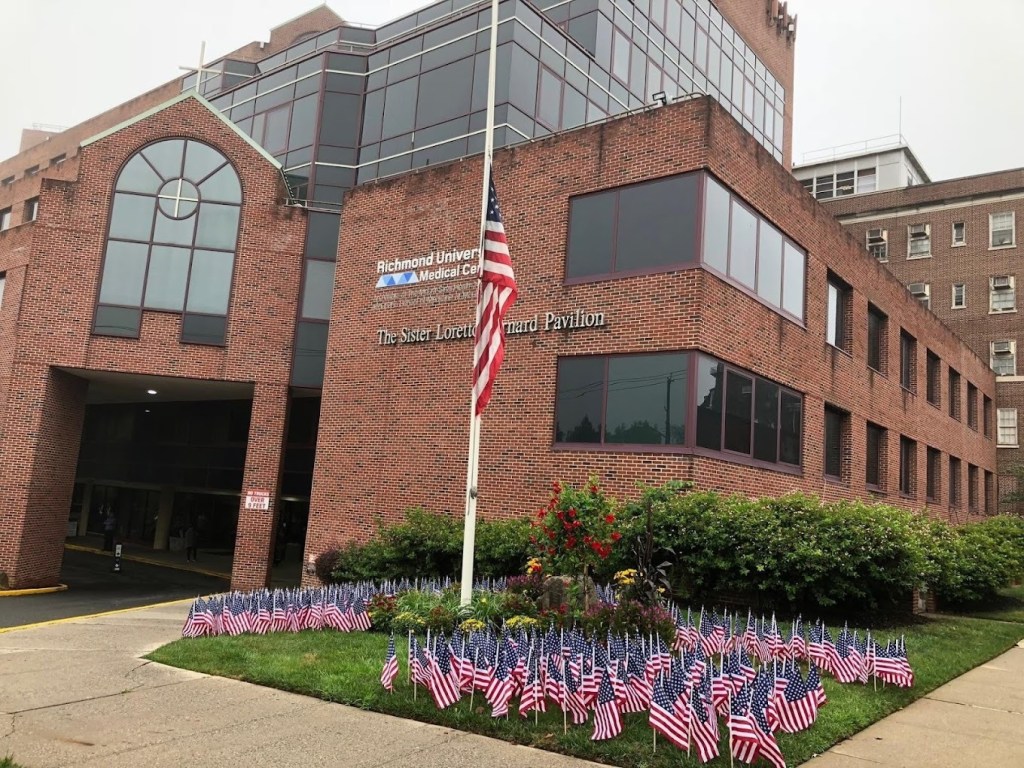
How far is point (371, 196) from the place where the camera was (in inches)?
811

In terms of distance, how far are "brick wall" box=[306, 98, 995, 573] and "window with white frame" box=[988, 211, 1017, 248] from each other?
21331 mm

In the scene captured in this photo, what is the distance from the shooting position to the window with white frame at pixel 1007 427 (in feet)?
125

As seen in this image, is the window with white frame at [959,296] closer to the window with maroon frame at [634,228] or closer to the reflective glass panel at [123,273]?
the window with maroon frame at [634,228]

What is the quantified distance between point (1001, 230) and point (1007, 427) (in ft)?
30.7

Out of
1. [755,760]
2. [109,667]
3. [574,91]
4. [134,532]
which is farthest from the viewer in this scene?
[134,532]

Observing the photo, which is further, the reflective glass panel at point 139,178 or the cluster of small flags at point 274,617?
the reflective glass panel at point 139,178

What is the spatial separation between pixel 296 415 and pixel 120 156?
31.4 feet

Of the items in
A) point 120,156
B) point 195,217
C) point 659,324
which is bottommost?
point 659,324

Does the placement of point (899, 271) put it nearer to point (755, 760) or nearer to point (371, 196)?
point (371, 196)

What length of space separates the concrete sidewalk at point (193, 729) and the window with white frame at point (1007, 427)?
38.7m

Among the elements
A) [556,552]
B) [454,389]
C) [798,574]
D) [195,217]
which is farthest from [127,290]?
[798,574]

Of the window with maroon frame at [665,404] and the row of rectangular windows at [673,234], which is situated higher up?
the row of rectangular windows at [673,234]

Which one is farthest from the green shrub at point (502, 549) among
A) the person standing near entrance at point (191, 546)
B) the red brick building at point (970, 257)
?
the red brick building at point (970, 257)

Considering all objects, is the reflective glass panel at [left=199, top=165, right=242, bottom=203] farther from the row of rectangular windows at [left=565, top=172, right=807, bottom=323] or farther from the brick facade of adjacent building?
the brick facade of adjacent building
